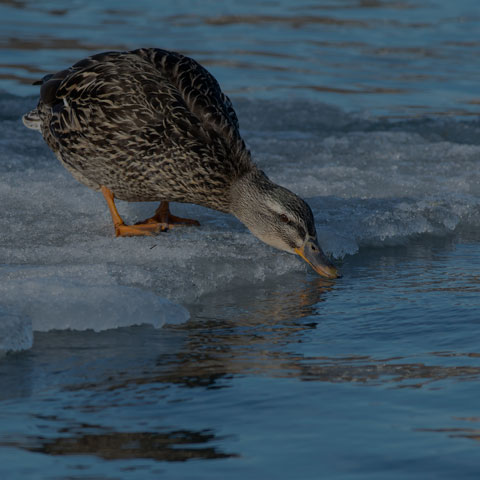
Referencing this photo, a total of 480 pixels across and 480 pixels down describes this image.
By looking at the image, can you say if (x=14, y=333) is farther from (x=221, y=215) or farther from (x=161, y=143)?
(x=221, y=215)

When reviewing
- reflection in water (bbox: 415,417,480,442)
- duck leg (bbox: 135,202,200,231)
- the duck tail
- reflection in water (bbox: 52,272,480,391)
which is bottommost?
reflection in water (bbox: 52,272,480,391)

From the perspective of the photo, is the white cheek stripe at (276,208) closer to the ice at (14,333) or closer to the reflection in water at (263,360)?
the reflection in water at (263,360)

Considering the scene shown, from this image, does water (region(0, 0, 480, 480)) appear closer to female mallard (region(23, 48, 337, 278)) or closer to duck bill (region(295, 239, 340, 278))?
duck bill (region(295, 239, 340, 278))

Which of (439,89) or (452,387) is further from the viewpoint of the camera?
(439,89)

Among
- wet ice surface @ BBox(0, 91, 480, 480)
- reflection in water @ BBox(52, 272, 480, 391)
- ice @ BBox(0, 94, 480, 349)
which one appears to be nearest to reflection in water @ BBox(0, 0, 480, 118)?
ice @ BBox(0, 94, 480, 349)

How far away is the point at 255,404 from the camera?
3.95 metres

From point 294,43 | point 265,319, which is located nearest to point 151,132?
point 265,319

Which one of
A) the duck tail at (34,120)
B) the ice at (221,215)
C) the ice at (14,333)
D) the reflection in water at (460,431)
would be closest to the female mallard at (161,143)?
the ice at (221,215)

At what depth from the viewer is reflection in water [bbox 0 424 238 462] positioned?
351cm

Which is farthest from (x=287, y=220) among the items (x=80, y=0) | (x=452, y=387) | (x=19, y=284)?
(x=80, y=0)

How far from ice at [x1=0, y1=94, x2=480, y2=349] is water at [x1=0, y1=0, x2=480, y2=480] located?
0.05 feet

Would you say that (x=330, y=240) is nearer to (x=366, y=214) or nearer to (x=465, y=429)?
(x=366, y=214)

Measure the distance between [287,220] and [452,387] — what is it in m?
1.97

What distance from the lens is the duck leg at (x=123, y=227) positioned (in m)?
6.37
